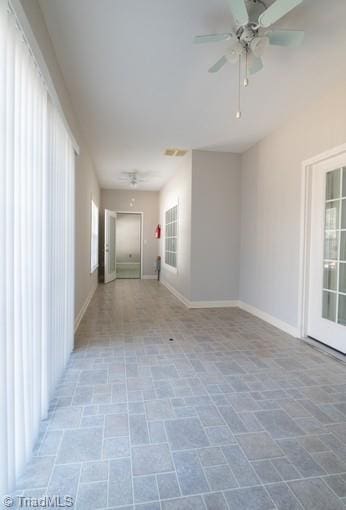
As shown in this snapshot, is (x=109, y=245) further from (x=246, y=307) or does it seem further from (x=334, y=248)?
(x=334, y=248)

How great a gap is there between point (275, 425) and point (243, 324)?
2.32 metres

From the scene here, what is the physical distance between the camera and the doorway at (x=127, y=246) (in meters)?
10.6

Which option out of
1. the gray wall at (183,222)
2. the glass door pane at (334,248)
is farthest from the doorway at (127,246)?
the glass door pane at (334,248)

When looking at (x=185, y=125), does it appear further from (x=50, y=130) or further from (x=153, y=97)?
(x=50, y=130)

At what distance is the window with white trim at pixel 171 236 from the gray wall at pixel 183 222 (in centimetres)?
22

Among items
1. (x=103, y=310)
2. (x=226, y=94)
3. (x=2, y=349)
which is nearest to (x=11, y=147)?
(x=2, y=349)

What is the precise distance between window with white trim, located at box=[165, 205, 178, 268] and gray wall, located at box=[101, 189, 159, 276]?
1.42 metres

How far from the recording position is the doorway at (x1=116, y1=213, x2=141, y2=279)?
416 inches

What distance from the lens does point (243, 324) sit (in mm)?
4152

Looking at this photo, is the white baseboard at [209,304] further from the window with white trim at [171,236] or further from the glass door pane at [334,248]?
the glass door pane at [334,248]

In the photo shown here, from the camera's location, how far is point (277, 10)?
1.69m

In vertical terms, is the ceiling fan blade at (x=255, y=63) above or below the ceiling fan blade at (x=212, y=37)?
below

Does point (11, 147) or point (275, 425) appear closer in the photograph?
point (11, 147)

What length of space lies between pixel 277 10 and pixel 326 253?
2.47 m
